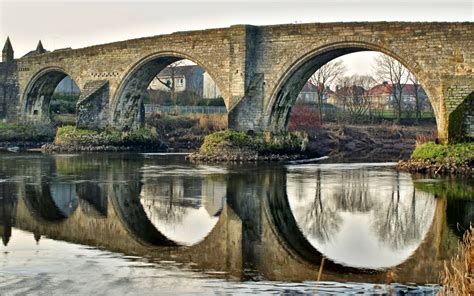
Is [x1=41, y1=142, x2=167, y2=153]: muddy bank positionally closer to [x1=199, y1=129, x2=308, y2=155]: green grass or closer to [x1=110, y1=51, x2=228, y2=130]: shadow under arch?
[x1=110, y1=51, x2=228, y2=130]: shadow under arch

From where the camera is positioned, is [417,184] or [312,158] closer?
[417,184]

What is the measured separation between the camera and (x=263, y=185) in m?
20.8

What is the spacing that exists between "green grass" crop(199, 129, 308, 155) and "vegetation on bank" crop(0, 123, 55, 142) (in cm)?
1735

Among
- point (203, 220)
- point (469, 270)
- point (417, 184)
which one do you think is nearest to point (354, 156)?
point (417, 184)

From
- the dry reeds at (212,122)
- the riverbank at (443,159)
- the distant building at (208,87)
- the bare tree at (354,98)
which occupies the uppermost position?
the distant building at (208,87)

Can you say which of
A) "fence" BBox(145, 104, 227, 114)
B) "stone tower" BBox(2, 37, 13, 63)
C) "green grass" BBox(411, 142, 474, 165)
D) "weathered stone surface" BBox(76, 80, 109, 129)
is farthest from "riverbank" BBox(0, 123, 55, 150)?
"green grass" BBox(411, 142, 474, 165)

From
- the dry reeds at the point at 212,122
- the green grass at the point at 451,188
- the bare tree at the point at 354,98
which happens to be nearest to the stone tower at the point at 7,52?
the dry reeds at the point at 212,122

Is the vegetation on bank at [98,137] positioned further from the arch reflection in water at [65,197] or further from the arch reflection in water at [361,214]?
the arch reflection in water at [65,197]

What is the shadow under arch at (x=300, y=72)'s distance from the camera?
27406 millimetres

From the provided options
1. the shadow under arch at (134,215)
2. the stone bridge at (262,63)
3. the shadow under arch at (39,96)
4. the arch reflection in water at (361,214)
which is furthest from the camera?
the shadow under arch at (39,96)

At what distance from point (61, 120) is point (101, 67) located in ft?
30.9

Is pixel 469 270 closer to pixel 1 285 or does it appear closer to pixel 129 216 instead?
pixel 1 285

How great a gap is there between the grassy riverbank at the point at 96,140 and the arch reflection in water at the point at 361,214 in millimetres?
16400

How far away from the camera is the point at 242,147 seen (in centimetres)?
3016
